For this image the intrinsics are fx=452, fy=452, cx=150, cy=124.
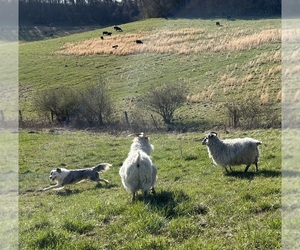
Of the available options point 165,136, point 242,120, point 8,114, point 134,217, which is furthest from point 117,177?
point 8,114

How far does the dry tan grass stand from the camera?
153 feet

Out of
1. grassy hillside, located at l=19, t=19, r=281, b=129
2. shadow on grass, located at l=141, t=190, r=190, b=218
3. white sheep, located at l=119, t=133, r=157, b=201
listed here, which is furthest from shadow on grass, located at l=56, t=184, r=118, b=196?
grassy hillside, located at l=19, t=19, r=281, b=129

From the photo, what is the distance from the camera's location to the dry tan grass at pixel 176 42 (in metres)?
46.6

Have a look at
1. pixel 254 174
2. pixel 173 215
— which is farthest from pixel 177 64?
pixel 173 215

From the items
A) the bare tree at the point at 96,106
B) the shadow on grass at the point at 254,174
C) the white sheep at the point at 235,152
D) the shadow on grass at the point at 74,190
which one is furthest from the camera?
the bare tree at the point at 96,106

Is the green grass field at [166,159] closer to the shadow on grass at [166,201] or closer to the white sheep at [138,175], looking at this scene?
the shadow on grass at [166,201]

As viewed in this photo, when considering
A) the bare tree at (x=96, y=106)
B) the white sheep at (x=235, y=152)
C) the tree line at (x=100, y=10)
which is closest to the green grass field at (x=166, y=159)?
the white sheep at (x=235, y=152)

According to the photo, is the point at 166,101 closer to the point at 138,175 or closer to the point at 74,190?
the point at 74,190

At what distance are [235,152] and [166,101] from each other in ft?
54.0

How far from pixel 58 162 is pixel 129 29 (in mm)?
54334

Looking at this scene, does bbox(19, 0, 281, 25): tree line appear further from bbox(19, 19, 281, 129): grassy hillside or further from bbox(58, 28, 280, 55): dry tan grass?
bbox(58, 28, 280, 55): dry tan grass

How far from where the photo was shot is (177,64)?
Result: 143 ft

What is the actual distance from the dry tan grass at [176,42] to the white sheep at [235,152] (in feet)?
109

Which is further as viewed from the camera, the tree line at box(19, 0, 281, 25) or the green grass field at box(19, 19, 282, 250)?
the tree line at box(19, 0, 281, 25)
